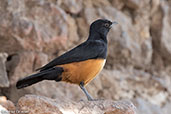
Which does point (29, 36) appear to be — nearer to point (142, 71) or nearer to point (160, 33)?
point (142, 71)

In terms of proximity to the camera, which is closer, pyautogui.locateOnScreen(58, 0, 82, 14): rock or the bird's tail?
the bird's tail

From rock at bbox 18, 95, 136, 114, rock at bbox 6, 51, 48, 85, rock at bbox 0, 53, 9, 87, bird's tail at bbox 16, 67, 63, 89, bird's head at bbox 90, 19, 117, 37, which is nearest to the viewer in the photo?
rock at bbox 18, 95, 136, 114

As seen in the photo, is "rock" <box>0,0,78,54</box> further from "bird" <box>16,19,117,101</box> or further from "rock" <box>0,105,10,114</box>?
"rock" <box>0,105,10,114</box>

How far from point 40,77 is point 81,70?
0.61 metres

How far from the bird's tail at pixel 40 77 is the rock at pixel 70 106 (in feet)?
2.69

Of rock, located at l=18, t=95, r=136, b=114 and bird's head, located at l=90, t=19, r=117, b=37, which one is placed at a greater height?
bird's head, located at l=90, t=19, r=117, b=37

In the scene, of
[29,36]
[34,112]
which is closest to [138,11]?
[29,36]

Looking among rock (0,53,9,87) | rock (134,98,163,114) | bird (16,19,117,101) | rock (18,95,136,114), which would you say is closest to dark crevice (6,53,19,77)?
rock (0,53,9,87)

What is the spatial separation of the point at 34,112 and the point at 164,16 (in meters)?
5.93

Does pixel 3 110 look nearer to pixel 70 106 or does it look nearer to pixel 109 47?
pixel 70 106

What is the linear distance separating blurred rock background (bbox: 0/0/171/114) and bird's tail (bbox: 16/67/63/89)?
1.00 m

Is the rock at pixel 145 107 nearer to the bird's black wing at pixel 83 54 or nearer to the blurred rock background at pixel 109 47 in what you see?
the blurred rock background at pixel 109 47

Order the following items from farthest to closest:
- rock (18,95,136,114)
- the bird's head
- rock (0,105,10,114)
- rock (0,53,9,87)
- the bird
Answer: the bird's head < rock (0,53,9,87) < the bird < rock (18,95,136,114) < rock (0,105,10,114)

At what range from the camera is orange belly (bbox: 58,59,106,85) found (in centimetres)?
502
